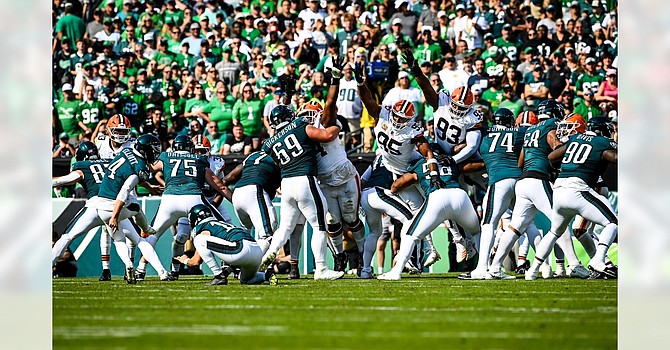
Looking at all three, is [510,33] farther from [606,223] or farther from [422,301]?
[422,301]

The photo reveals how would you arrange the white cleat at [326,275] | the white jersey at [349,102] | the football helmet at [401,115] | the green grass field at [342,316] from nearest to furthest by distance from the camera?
the green grass field at [342,316], the white cleat at [326,275], the football helmet at [401,115], the white jersey at [349,102]

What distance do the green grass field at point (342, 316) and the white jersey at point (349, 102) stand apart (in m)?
5.20

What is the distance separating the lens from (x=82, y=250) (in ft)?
49.0

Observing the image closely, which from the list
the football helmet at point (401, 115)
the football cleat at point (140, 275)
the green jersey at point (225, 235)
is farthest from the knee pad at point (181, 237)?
the football helmet at point (401, 115)

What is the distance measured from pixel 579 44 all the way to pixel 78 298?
32.2 feet

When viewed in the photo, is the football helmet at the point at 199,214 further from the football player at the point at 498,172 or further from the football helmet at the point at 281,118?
the football player at the point at 498,172

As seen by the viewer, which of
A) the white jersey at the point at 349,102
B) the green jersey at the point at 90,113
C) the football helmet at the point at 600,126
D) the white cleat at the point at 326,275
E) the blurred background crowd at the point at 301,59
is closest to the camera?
the football helmet at the point at 600,126

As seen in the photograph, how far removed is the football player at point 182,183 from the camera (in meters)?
12.3

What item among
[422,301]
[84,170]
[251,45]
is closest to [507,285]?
[422,301]

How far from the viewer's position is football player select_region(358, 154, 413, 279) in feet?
40.2

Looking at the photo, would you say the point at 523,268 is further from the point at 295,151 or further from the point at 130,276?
the point at 130,276
